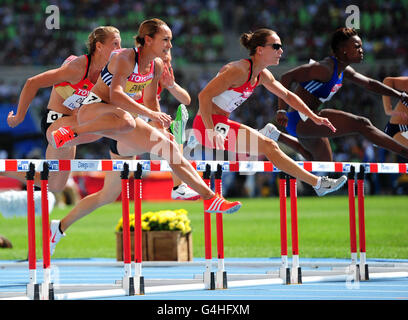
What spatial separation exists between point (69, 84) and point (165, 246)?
3660 mm

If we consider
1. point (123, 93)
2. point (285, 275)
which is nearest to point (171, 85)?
point (123, 93)

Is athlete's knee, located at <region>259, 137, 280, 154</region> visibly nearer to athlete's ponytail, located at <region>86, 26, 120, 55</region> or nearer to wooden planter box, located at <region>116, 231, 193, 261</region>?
athlete's ponytail, located at <region>86, 26, 120, 55</region>

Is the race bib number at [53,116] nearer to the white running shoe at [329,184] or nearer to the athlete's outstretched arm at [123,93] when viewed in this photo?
the athlete's outstretched arm at [123,93]

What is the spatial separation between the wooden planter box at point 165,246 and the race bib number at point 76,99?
3.21 metres

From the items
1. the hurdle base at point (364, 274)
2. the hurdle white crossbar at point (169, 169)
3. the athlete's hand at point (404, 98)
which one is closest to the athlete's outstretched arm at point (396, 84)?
the athlete's hand at point (404, 98)

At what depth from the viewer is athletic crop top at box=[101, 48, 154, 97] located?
A: 6309mm

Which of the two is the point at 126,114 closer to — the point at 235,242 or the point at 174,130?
the point at 174,130

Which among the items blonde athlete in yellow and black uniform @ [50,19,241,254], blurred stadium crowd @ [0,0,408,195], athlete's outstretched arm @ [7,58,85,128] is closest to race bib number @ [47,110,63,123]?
athlete's outstretched arm @ [7,58,85,128]

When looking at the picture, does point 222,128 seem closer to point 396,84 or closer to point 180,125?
point 180,125

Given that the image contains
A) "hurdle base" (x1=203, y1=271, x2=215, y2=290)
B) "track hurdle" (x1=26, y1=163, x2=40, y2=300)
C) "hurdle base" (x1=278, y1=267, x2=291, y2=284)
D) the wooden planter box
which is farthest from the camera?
the wooden planter box

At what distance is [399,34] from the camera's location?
28438 mm

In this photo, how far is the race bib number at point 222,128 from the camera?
7.01m

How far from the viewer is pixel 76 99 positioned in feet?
22.9

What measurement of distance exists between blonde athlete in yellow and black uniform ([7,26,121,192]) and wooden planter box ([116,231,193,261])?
3.09 m
